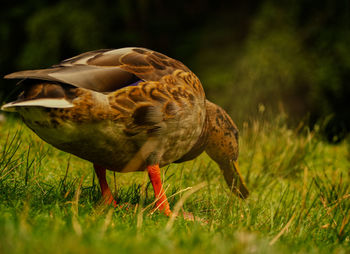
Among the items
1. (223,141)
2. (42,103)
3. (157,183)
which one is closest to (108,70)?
(42,103)

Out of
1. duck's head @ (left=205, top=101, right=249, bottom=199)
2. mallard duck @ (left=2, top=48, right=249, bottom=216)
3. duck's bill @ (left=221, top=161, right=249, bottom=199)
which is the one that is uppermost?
mallard duck @ (left=2, top=48, right=249, bottom=216)

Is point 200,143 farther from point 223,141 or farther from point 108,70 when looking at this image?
point 108,70

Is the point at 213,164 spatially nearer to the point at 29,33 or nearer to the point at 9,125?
the point at 9,125

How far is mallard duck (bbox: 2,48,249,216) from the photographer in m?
1.95

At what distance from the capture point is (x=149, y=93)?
7.15 ft

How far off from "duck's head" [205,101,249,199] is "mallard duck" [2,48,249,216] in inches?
12.0

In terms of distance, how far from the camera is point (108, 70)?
210 cm

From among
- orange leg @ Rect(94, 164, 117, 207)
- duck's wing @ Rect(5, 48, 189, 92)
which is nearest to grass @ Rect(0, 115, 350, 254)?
orange leg @ Rect(94, 164, 117, 207)

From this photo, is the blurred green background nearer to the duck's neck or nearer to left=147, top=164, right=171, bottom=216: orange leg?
the duck's neck

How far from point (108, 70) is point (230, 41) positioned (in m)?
7.39

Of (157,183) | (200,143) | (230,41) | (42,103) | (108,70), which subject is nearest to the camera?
(42,103)

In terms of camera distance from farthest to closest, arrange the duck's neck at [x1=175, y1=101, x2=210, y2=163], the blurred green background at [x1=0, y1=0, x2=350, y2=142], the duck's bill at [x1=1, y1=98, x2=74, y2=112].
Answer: the blurred green background at [x1=0, y1=0, x2=350, y2=142]
the duck's neck at [x1=175, y1=101, x2=210, y2=163]
the duck's bill at [x1=1, y1=98, x2=74, y2=112]

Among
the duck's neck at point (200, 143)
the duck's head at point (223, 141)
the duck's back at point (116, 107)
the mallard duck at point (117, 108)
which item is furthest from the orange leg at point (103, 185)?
the duck's head at point (223, 141)

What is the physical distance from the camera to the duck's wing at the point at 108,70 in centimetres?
196
